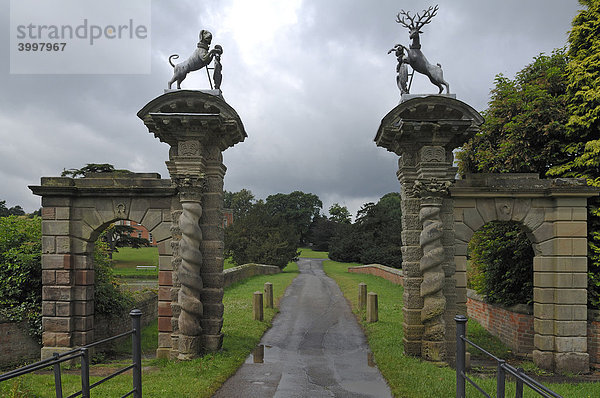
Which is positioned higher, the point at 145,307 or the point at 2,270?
the point at 2,270

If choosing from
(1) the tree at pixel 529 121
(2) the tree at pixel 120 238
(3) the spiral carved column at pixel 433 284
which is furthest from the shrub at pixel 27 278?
(2) the tree at pixel 120 238

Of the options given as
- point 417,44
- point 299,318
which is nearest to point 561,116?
point 417,44

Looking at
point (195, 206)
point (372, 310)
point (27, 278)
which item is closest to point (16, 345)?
point (27, 278)

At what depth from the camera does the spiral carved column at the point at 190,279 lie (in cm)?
884

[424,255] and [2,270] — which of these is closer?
[424,255]

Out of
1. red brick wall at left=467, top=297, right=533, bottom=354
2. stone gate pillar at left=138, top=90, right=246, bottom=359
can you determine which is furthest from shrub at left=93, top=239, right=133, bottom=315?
red brick wall at left=467, top=297, right=533, bottom=354

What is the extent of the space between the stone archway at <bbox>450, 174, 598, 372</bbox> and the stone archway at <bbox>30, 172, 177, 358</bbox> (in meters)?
6.45

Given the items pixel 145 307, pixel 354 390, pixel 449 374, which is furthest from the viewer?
pixel 145 307

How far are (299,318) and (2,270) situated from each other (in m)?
8.54

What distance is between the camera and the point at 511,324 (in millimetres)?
10906

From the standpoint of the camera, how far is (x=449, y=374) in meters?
8.00

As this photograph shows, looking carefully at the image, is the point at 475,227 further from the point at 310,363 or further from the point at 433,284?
the point at 310,363

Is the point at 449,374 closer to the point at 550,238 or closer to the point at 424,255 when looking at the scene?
the point at 424,255

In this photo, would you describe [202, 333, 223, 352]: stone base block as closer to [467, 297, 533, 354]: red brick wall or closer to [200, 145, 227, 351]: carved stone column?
[200, 145, 227, 351]: carved stone column
